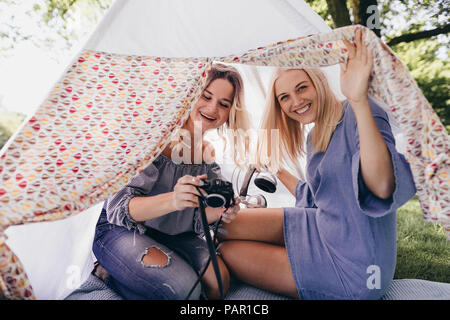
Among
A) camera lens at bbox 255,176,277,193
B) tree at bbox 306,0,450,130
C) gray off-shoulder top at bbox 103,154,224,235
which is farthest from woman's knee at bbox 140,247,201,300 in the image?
tree at bbox 306,0,450,130

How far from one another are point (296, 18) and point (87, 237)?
1.21 m

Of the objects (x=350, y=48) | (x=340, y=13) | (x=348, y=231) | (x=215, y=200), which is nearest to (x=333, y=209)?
(x=348, y=231)

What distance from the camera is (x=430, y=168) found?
0.86 meters

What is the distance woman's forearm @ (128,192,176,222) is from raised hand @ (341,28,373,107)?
63 cm

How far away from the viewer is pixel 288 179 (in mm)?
1554

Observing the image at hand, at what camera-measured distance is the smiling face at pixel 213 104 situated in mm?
1307

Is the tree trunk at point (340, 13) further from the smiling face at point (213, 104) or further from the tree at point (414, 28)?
the smiling face at point (213, 104)

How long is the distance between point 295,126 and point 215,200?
1.91 ft

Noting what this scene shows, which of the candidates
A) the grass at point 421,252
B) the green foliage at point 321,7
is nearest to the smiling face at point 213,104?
the grass at point 421,252

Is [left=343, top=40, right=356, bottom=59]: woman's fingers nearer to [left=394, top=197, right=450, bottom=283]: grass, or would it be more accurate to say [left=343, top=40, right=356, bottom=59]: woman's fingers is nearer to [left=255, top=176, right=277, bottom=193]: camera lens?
A: [left=255, top=176, right=277, bottom=193]: camera lens

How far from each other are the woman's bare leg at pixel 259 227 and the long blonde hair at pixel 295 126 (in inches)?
12.3

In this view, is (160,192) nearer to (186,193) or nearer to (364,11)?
(186,193)

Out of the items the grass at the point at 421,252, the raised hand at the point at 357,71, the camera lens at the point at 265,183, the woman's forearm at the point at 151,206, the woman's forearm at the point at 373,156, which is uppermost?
the raised hand at the point at 357,71
